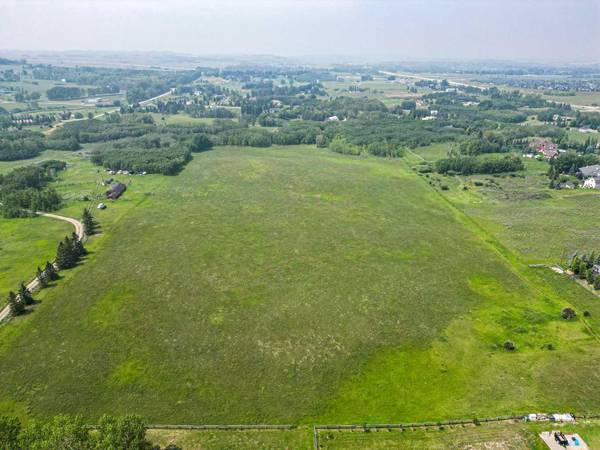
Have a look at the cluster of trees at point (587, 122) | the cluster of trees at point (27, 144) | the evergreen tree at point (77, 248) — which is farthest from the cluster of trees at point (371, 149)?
the evergreen tree at point (77, 248)

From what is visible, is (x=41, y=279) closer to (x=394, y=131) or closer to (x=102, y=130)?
(x=102, y=130)

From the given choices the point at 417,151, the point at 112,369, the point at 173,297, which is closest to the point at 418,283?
the point at 173,297

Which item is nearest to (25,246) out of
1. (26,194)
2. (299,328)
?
(26,194)

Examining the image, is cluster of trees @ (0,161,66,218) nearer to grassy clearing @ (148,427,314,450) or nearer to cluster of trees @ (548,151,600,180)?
grassy clearing @ (148,427,314,450)

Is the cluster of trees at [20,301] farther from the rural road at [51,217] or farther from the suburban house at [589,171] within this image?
the suburban house at [589,171]

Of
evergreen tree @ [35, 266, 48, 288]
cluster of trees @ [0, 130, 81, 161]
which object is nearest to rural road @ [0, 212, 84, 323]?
evergreen tree @ [35, 266, 48, 288]
